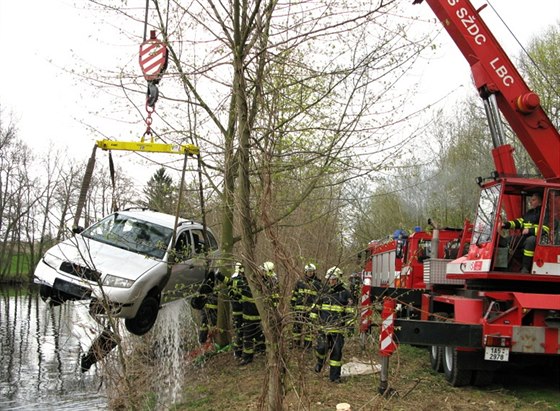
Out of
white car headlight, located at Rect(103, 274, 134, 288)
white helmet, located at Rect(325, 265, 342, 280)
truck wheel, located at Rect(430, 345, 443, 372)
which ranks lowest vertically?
truck wheel, located at Rect(430, 345, 443, 372)

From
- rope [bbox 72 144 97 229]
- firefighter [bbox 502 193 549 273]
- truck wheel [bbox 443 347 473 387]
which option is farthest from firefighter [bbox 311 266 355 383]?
rope [bbox 72 144 97 229]

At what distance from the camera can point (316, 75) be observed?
638 cm

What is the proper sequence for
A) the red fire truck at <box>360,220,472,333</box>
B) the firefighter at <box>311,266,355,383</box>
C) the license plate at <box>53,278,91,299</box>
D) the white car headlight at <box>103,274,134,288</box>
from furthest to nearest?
1. the red fire truck at <box>360,220,472,333</box>
2. the white car headlight at <box>103,274,134,288</box>
3. the license plate at <box>53,278,91,299</box>
4. the firefighter at <box>311,266,355,383</box>

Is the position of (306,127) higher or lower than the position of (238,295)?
higher

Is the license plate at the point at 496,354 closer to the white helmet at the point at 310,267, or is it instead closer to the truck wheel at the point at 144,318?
the white helmet at the point at 310,267

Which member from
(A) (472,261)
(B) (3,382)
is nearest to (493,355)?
(A) (472,261)

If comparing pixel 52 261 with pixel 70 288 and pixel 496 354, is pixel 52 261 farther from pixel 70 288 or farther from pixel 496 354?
pixel 496 354

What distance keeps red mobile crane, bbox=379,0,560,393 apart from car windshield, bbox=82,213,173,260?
3.87 m

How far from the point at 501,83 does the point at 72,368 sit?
9773mm

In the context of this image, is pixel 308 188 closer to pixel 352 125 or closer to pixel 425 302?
pixel 352 125

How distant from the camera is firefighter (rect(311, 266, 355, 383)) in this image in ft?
16.5

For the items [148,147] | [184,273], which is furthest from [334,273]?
[184,273]

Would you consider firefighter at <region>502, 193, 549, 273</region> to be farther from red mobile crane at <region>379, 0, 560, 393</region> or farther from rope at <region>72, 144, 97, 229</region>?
rope at <region>72, 144, 97, 229</region>

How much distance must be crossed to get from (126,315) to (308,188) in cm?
305
